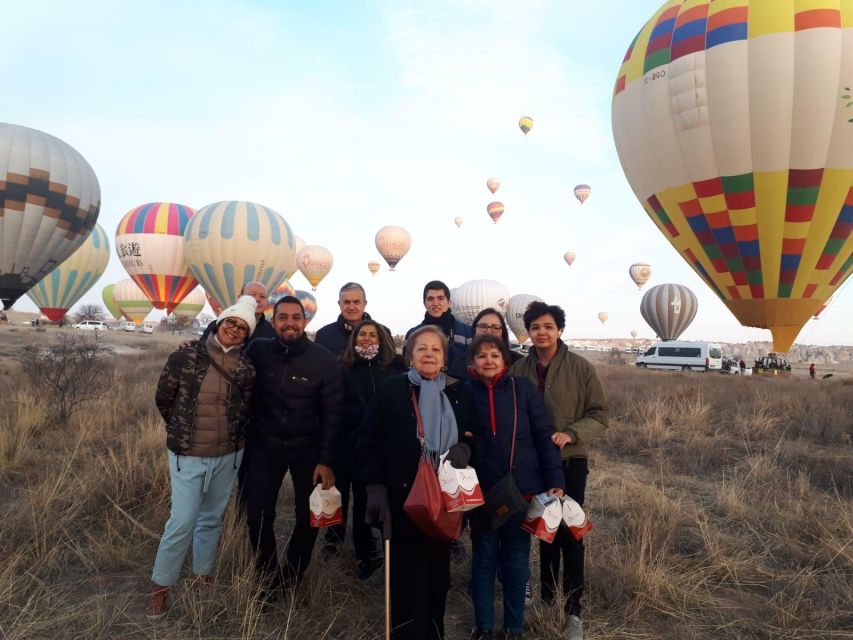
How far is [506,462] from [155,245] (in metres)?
30.4

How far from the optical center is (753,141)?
38.3ft

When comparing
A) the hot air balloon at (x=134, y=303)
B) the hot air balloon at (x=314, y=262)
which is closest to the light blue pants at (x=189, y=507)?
the hot air balloon at (x=314, y=262)

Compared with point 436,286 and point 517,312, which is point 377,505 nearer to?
point 436,286

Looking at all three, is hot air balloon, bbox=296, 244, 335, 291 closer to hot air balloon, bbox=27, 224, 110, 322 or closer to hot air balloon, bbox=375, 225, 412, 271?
hot air balloon, bbox=375, 225, 412, 271

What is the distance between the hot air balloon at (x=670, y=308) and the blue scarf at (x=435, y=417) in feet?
130

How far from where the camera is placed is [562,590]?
2.91m

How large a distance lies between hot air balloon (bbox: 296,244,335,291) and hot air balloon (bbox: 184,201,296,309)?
2235 cm

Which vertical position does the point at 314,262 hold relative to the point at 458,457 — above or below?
above

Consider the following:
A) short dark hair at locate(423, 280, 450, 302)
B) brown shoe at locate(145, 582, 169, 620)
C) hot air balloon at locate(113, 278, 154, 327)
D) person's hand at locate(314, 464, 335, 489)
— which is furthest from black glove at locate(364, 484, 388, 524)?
hot air balloon at locate(113, 278, 154, 327)

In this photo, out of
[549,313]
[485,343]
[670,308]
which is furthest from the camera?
[670,308]

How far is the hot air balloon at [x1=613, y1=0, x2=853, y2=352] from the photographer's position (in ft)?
36.3

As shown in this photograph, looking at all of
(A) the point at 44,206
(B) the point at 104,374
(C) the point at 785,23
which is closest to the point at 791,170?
(C) the point at 785,23

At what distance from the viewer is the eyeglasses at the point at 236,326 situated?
282 centimetres

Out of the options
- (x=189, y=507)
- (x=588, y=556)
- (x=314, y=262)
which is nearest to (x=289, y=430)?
(x=189, y=507)
